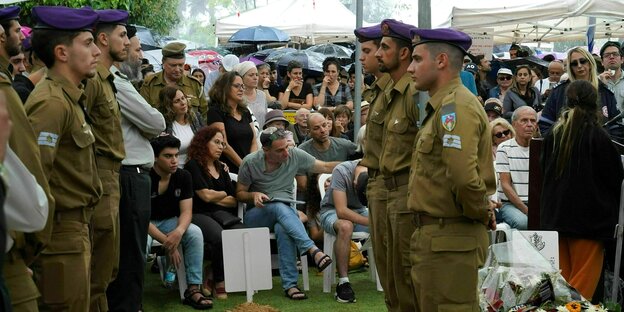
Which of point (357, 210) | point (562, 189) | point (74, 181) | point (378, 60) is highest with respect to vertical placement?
point (378, 60)

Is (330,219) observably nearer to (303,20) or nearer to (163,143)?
(163,143)

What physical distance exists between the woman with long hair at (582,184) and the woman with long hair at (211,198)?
9.70ft

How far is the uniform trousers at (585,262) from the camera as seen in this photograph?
816cm

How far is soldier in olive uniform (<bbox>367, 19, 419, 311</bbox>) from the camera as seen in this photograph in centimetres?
673

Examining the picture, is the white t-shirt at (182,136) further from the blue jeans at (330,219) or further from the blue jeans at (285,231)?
the blue jeans at (330,219)

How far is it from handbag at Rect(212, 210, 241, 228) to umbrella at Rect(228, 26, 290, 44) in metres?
17.7

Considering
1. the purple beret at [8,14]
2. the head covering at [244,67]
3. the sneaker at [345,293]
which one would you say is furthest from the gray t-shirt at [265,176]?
the purple beret at [8,14]

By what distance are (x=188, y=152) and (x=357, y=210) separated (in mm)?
1608

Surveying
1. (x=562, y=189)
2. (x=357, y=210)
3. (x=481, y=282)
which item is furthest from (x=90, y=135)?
(x=357, y=210)

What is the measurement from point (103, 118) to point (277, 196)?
3.53m

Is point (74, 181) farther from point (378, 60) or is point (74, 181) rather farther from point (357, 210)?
point (357, 210)

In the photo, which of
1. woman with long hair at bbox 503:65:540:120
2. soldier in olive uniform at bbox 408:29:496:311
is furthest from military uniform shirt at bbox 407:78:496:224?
woman with long hair at bbox 503:65:540:120

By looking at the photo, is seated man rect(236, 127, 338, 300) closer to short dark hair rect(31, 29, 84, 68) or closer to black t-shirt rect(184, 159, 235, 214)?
black t-shirt rect(184, 159, 235, 214)

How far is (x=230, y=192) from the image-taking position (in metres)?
10.2
